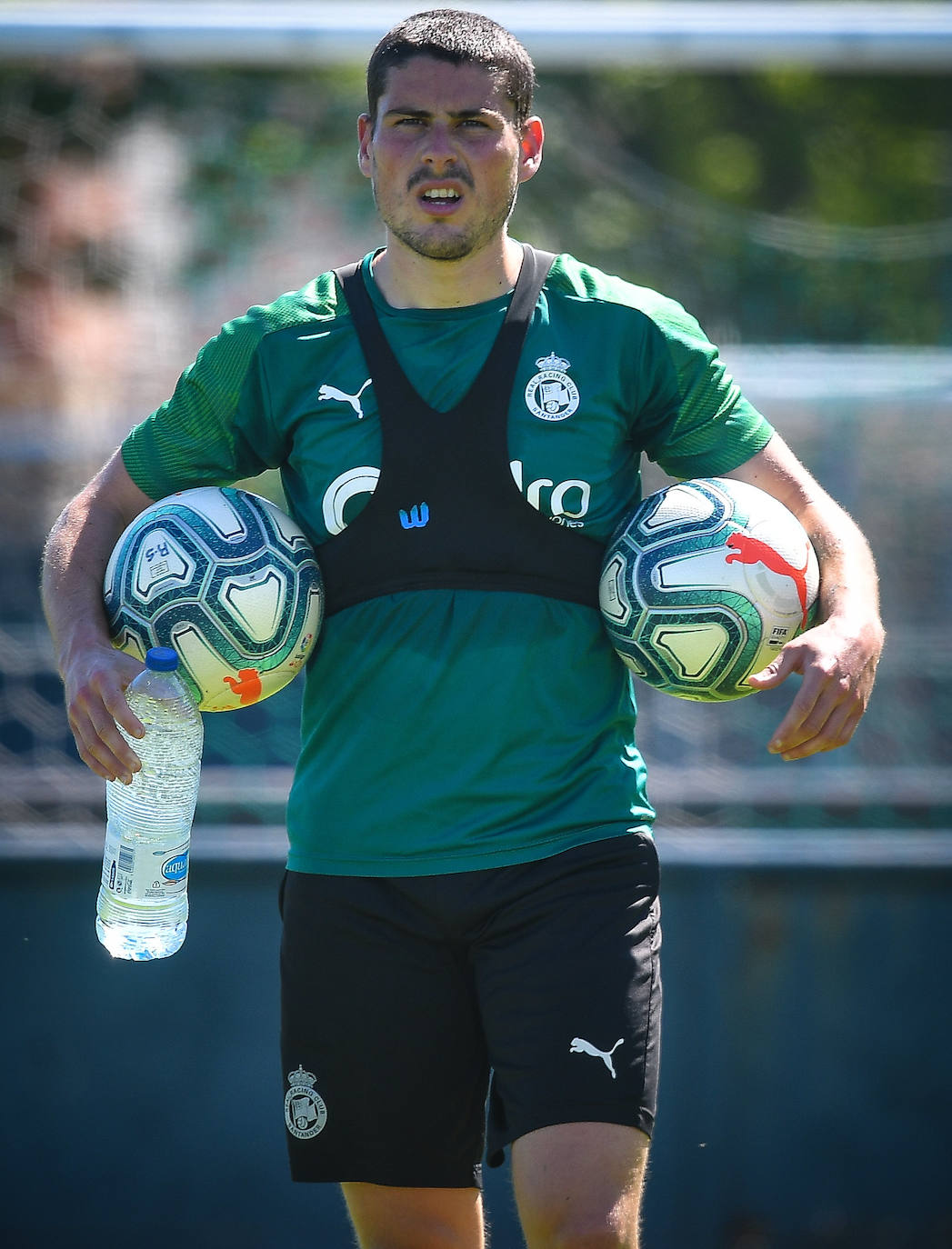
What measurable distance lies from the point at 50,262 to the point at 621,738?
175 inches

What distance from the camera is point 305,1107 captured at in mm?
3152

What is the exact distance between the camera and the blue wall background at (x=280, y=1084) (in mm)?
5238

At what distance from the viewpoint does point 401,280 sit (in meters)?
3.27

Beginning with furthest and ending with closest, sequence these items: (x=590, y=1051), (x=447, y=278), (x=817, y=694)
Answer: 1. (x=447, y=278)
2. (x=590, y=1051)
3. (x=817, y=694)

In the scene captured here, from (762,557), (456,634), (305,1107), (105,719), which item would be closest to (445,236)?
(456,634)

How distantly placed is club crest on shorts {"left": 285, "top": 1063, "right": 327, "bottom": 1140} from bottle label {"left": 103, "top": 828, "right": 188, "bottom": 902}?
1.54 ft

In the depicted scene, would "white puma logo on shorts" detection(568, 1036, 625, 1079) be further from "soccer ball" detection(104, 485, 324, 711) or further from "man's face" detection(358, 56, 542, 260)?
"man's face" detection(358, 56, 542, 260)

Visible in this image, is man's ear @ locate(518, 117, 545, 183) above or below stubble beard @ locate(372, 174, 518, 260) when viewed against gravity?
above

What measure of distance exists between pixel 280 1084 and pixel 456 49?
3.49m

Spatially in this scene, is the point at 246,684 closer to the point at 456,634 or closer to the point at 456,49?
the point at 456,634

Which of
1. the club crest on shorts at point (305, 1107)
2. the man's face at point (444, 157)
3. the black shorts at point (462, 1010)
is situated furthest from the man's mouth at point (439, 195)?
the club crest on shorts at point (305, 1107)

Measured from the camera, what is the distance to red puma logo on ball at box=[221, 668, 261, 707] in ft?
10.3

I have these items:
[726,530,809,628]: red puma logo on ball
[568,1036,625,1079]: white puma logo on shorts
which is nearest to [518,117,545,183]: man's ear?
[726,530,809,628]: red puma logo on ball

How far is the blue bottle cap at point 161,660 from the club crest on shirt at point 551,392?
871mm
